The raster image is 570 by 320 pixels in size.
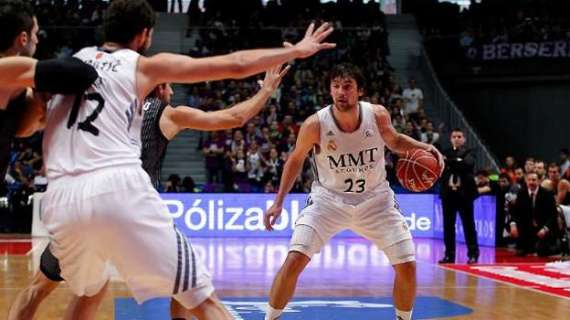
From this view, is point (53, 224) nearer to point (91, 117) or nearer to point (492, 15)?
point (91, 117)

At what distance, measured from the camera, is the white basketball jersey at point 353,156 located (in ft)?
22.2

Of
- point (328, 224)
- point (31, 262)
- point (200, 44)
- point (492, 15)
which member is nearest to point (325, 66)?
point (200, 44)

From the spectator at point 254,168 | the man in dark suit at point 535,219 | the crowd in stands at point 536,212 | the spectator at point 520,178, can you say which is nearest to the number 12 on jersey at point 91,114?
the crowd in stands at point 536,212

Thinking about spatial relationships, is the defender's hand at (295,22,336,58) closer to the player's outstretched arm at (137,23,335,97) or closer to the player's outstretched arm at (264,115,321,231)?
the player's outstretched arm at (137,23,335,97)

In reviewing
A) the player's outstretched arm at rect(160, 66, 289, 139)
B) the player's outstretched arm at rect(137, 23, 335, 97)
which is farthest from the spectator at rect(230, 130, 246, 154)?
the player's outstretched arm at rect(137, 23, 335, 97)

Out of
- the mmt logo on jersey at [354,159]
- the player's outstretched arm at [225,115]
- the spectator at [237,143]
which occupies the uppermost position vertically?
the player's outstretched arm at [225,115]

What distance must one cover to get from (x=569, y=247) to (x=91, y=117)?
11.3 metres

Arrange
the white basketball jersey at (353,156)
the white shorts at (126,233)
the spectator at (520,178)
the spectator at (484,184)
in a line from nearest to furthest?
the white shorts at (126,233)
the white basketball jersey at (353,156)
the spectator at (520,178)
the spectator at (484,184)

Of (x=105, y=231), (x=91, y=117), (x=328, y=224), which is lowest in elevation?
(x=328, y=224)

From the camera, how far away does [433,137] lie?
2094 cm

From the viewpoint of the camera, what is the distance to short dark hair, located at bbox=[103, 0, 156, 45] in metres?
4.11

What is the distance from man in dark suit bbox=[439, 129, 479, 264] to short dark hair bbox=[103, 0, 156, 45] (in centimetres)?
931

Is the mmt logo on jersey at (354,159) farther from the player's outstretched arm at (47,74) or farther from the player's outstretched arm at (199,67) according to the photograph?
the player's outstretched arm at (47,74)

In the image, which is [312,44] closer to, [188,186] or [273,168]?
[188,186]
